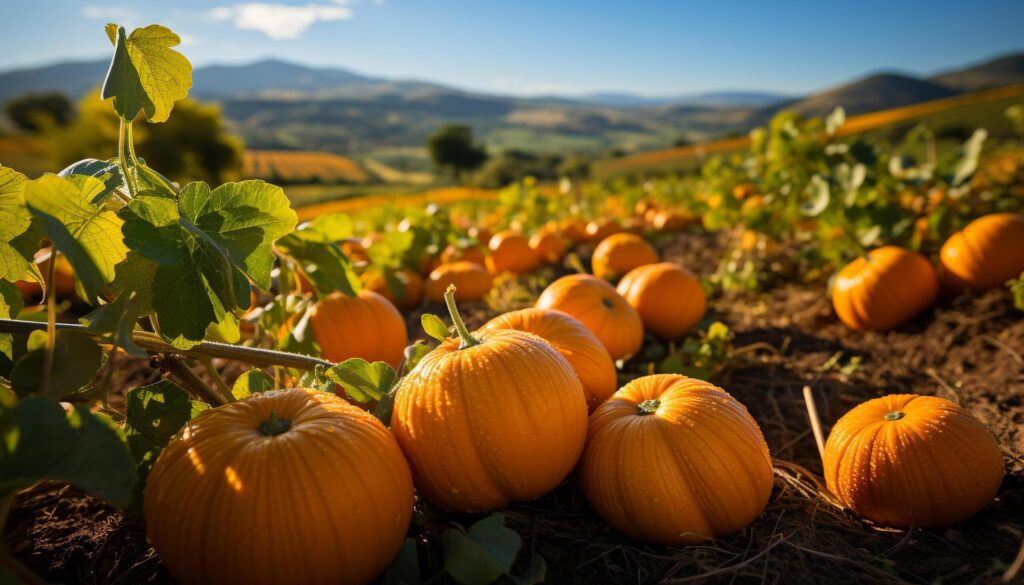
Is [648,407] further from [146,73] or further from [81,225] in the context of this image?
[146,73]

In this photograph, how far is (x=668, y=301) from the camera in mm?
3500

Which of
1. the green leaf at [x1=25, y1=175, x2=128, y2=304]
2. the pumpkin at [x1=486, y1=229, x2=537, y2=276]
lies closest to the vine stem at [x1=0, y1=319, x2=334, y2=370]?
the green leaf at [x1=25, y1=175, x2=128, y2=304]

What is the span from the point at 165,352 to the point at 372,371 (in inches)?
24.9

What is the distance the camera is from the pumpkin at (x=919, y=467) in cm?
173

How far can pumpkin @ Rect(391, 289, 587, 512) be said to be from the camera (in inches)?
61.9

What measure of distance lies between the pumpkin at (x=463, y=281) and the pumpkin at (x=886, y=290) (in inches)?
98.2

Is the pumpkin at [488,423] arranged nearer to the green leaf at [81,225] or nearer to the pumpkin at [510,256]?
the green leaf at [81,225]

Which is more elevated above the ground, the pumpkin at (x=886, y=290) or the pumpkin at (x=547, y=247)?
the pumpkin at (x=886, y=290)

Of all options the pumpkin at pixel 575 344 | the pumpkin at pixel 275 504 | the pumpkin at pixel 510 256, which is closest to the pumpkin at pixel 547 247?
the pumpkin at pixel 510 256

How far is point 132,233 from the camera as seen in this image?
1346 millimetres

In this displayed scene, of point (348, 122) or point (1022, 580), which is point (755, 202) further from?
point (348, 122)

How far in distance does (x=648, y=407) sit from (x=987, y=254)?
2898 mm

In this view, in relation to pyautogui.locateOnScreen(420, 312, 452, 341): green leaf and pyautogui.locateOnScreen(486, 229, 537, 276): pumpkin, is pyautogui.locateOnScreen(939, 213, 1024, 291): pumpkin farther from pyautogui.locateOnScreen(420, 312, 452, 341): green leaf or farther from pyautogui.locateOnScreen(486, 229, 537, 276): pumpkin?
pyautogui.locateOnScreen(420, 312, 452, 341): green leaf

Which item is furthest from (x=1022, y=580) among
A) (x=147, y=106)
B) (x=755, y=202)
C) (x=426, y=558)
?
(x=755, y=202)
